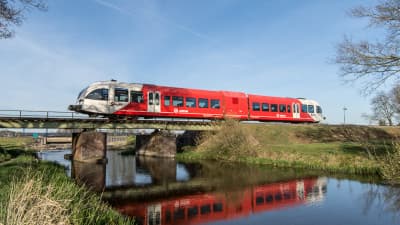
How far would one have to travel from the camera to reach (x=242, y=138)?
31.0 metres

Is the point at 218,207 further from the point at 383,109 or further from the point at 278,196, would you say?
the point at 383,109

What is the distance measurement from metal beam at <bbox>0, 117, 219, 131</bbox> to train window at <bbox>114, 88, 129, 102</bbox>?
317cm

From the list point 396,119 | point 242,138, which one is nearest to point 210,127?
point 242,138

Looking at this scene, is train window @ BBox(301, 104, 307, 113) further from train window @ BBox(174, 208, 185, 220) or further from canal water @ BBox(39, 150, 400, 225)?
train window @ BBox(174, 208, 185, 220)

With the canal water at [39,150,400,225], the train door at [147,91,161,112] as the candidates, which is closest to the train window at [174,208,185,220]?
the canal water at [39,150,400,225]

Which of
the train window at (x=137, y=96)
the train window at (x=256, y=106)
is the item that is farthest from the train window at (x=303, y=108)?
the train window at (x=137, y=96)

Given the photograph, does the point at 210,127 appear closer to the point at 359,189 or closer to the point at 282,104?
the point at 282,104

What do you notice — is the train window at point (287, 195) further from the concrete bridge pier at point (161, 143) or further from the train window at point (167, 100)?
the concrete bridge pier at point (161, 143)

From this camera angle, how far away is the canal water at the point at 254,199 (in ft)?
38.2

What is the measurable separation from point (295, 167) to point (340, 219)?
47.4 feet

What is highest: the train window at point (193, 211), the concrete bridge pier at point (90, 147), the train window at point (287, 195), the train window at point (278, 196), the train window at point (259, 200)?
the concrete bridge pier at point (90, 147)

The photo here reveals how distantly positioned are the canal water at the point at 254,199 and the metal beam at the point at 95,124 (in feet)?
32.2

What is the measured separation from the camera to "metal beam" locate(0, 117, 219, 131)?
1120 inches

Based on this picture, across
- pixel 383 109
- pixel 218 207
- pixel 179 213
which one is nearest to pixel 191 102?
pixel 218 207
